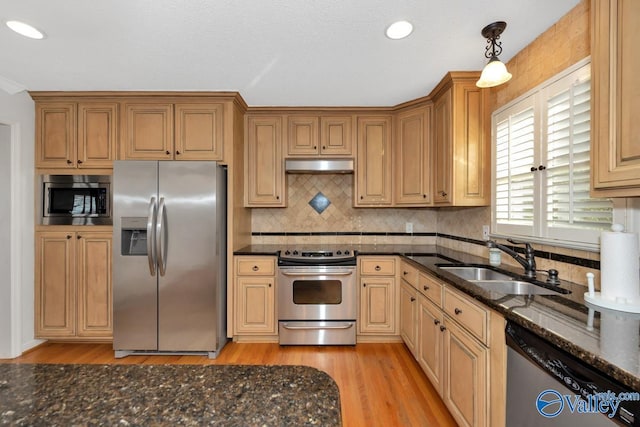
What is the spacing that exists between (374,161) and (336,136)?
49cm

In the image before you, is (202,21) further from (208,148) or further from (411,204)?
(411,204)

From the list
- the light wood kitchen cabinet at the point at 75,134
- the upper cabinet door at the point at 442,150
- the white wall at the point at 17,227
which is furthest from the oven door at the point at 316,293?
the white wall at the point at 17,227

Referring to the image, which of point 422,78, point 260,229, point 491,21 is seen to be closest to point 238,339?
point 260,229

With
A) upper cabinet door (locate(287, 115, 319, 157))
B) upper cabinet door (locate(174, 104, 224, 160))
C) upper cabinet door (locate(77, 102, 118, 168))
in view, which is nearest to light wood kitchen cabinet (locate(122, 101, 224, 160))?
upper cabinet door (locate(174, 104, 224, 160))

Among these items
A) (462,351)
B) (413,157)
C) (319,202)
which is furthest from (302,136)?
(462,351)

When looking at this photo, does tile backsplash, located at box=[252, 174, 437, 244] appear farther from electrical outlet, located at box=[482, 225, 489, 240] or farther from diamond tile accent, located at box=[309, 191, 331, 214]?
electrical outlet, located at box=[482, 225, 489, 240]

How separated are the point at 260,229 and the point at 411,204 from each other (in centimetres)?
173

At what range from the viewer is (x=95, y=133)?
271cm

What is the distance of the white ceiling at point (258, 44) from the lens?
5.18 feet

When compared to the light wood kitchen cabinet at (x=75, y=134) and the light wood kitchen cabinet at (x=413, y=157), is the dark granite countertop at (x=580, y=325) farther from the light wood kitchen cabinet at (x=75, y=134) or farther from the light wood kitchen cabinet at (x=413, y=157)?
the light wood kitchen cabinet at (x=75, y=134)

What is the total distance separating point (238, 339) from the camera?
2.85m

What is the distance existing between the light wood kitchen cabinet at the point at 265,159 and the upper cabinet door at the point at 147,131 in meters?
0.75

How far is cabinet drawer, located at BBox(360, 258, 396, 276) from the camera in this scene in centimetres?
280

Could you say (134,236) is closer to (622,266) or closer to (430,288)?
(430,288)
